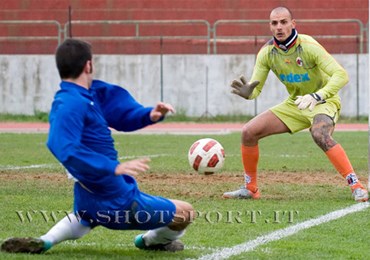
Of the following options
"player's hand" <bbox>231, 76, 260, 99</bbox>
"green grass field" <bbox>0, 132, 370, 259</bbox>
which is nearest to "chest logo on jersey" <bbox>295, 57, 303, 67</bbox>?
"player's hand" <bbox>231, 76, 260, 99</bbox>

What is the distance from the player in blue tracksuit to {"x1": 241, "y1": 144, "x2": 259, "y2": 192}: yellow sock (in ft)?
11.2

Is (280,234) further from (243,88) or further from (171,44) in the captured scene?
(171,44)

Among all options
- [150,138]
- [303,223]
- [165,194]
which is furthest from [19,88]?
[303,223]

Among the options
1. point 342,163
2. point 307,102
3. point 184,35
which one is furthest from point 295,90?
point 184,35

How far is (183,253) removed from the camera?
263 inches

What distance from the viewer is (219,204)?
9430 millimetres

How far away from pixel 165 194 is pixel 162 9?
23077 mm

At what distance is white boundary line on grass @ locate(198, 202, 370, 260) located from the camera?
261 inches

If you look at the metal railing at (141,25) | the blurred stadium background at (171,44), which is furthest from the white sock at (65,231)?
the metal railing at (141,25)

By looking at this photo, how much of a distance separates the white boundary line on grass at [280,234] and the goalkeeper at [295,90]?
719 mm

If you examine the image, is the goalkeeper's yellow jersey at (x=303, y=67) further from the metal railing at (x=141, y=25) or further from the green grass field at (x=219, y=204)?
the metal railing at (x=141, y=25)

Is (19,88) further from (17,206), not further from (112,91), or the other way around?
(112,91)

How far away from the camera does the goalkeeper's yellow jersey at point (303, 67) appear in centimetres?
969

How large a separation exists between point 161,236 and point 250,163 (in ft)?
11.9
